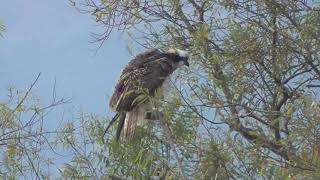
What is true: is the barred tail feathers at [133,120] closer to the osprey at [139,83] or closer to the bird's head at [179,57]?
the osprey at [139,83]

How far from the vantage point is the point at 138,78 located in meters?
4.25

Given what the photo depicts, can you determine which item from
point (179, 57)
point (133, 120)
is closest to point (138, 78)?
point (133, 120)

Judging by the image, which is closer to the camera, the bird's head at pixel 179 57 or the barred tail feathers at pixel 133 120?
the barred tail feathers at pixel 133 120

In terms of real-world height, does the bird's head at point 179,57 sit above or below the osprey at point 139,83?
above

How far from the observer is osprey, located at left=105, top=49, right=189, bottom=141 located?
414cm

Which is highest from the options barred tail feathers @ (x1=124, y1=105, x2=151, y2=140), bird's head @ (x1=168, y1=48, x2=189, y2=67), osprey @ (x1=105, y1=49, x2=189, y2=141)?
bird's head @ (x1=168, y1=48, x2=189, y2=67)

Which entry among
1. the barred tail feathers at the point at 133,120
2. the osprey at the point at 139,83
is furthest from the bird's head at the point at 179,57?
the barred tail feathers at the point at 133,120

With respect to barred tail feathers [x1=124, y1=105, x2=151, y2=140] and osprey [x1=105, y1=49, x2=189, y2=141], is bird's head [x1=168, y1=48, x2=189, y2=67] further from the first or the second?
barred tail feathers [x1=124, y1=105, x2=151, y2=140]

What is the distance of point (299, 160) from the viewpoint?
2969mm

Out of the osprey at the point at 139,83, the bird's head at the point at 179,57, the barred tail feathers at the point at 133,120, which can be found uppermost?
the bird's head at the point at 179,57

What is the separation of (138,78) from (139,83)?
0.67ft

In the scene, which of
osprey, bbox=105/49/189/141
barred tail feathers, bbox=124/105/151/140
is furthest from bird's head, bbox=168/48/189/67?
barred tail feathers, bbox=124/105/151/140

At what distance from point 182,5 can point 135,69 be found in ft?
3.34

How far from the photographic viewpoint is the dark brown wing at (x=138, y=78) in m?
4.16
